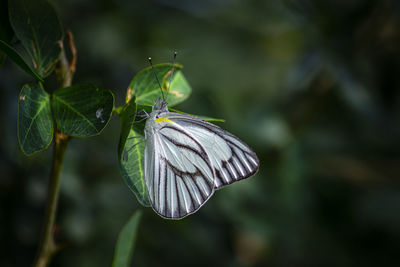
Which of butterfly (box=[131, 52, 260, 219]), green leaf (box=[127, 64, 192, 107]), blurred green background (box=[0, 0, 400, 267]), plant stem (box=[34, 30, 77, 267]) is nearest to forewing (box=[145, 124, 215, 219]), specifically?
butterfly (box=[131, 52, 260, 219])

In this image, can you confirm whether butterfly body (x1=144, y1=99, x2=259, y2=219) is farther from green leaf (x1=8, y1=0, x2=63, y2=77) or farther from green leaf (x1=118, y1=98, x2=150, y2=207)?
green leaf (x1=8, y1=0, x2=63, y2=77)

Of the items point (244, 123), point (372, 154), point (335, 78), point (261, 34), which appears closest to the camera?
point (335, 78)

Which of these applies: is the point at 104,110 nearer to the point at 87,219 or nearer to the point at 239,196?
the point at 87,219

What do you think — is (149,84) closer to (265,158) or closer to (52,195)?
(52,195)

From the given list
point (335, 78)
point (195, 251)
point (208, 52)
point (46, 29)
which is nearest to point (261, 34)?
point (208, 52)

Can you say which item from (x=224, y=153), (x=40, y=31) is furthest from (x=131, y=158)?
(x=224, y=153)

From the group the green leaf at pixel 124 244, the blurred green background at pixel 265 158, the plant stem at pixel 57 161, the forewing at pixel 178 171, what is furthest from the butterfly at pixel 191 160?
the blurred green background at pixel 265 158

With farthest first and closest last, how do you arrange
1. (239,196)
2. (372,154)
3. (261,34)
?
(261,34) < (372,154) < (239,196)

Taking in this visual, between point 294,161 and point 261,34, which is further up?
point 261,34
